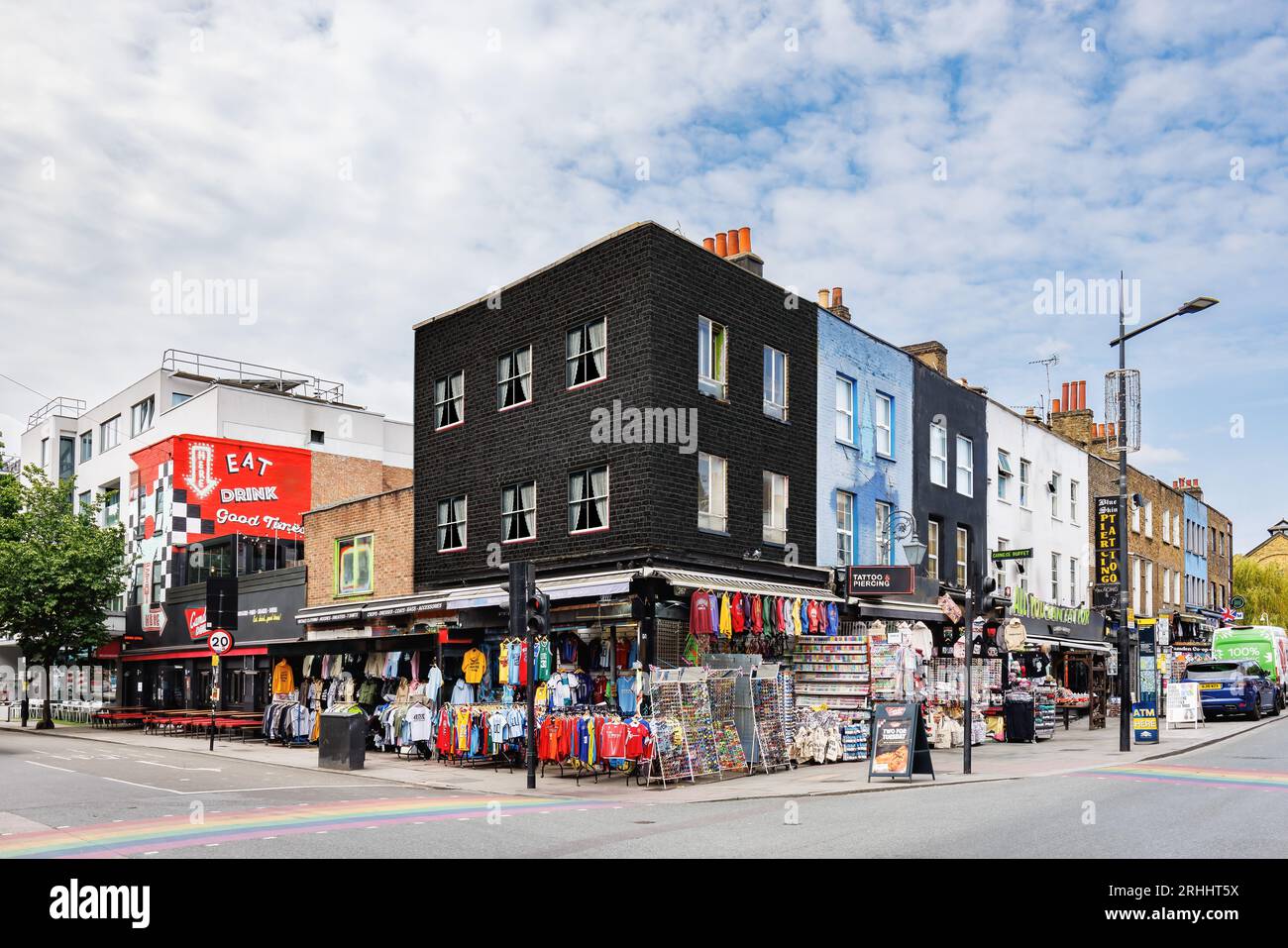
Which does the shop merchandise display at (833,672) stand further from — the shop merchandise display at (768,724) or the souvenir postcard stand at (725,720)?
the souvenir postcard stand at (725,720)

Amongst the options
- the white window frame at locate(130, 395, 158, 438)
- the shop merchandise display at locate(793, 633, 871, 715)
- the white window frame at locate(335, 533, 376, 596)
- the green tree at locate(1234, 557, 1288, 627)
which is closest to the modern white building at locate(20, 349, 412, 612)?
the white window frame at locate(130, 395, 158, 438)

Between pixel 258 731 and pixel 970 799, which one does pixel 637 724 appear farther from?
pixel 258 731

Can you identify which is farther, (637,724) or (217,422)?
(217,422)

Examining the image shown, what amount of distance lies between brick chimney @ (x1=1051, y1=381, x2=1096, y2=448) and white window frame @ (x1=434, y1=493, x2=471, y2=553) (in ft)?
88.5

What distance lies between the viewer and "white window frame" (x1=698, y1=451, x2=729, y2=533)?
74.2 ft

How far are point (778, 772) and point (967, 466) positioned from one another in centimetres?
1566

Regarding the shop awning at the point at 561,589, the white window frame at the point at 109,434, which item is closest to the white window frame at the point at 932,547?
the shop awning at the point at 561,589

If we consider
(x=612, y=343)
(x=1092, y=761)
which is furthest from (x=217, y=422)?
(x=1092, y=761)

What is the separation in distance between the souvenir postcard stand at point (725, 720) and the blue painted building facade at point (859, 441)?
21.5ft

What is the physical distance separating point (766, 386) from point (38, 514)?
88.2 feet

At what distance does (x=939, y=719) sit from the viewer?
25.0 m

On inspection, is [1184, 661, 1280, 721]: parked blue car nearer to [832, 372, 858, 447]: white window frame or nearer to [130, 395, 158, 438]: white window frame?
[832, 372, 858, 447]: white window frame

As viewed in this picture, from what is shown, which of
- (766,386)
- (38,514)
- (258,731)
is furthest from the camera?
(38,514)

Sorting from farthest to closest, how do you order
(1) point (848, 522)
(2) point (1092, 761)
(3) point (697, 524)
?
(1) point (848, 522) → (3) point (697, 524) → (2) point (1092, 761)
